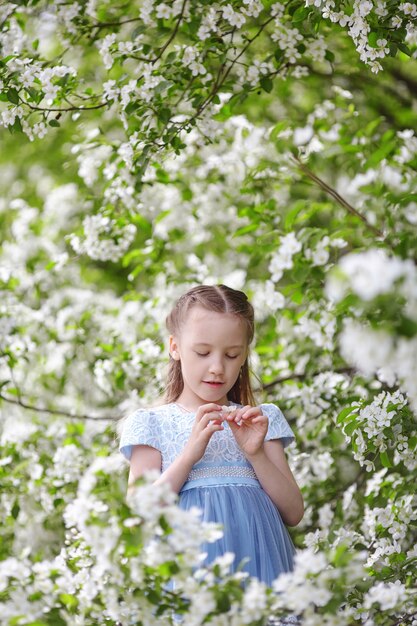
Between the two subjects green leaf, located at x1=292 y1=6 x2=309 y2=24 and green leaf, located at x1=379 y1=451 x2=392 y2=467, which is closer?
green leaf, located at x1=379 y1=451 x2=392 y2=467

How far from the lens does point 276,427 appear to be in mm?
2957

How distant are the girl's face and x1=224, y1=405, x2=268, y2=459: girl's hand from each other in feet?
0.47

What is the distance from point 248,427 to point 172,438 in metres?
0.25

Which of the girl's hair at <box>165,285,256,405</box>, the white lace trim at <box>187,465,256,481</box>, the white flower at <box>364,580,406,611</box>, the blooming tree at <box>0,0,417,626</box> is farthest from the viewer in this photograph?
the girl's hair at <box>165,285,256,405</box>

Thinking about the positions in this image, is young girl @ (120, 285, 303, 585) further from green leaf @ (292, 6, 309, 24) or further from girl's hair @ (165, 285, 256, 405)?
green leaf @ (292, 6, 309, 24)

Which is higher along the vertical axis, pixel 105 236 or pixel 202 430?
pixel 105 236

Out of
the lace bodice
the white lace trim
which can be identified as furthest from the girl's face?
the white lace trim

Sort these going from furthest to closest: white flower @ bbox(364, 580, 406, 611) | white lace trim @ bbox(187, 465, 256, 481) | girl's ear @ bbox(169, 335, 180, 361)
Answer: girl's ear @ bbox(169, 335, 180, 361)
white lace trim @ bbox(187, 465, 256, 481)
white flower @ bbox(364, 580, 406, 611)

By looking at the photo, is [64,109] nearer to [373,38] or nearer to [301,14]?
[301,14]

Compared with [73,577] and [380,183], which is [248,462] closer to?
[73,577]

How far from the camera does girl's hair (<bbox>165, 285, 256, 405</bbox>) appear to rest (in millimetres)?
2928

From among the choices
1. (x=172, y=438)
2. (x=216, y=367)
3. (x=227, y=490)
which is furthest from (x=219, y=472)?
(x=216, y=367)

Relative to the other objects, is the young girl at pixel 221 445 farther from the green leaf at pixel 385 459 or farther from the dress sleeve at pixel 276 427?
the green leaf at pixel 385 459

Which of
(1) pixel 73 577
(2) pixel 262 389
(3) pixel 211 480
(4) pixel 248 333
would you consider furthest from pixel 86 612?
→ (2) pixel 262 389
